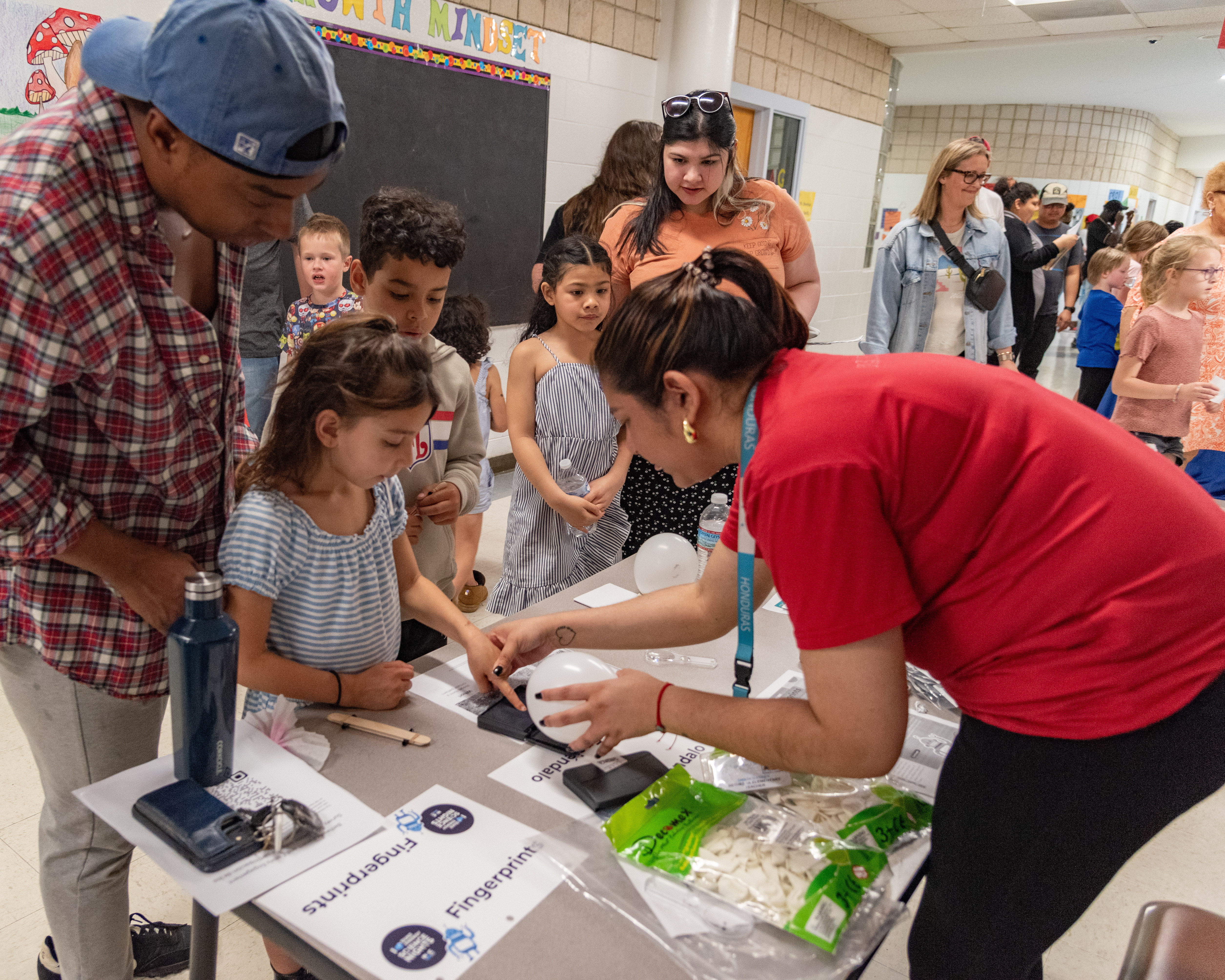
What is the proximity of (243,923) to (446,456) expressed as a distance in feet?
3.20

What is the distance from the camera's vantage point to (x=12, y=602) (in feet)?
3.48

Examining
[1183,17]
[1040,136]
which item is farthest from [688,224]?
[1040,136]

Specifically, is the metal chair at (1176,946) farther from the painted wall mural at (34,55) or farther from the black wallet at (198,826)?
the painted wall mural at (34,55)

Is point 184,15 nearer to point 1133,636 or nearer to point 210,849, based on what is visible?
point 210,849

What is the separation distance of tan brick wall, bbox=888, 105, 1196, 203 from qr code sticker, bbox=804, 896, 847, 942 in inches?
517

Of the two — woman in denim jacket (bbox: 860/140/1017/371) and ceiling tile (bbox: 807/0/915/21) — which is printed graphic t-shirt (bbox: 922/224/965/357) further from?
ceiling tile (bbox: 807/0/915/21)

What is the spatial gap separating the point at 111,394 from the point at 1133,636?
115cm

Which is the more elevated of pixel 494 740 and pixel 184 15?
pixel 184 15

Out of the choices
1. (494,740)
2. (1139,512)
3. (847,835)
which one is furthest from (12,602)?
(1139,512)

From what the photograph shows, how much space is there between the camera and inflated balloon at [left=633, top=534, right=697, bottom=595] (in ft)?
5.39

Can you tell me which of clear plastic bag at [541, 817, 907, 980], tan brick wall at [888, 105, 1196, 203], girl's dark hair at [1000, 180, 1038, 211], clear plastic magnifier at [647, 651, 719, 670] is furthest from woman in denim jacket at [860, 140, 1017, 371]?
tan brick wall at [888, 105, 1196, 203]

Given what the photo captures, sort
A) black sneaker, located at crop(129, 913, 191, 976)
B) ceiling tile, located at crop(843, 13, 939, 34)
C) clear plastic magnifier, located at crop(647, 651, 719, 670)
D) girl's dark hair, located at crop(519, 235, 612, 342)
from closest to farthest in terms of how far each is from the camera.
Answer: clear plastic magnifier, located at crop(647, 651, 719, 670) < black sneaker, located at crop(129, 913, 191, 976) < girl's dark hair, located at crop(519, 235, 612, 342) < ceiling tile, located at crop(843, 13, 939, 34)

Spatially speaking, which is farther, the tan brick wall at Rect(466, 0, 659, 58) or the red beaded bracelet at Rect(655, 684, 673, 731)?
the tan brick wall at Rect(466, 0, 659, 58)

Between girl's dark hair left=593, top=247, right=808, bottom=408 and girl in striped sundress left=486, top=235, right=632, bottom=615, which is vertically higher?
girl's dark hair left=593, top=247, right=808, bottom=408
